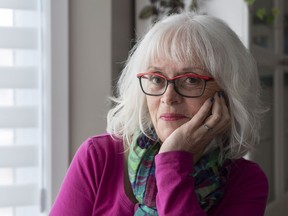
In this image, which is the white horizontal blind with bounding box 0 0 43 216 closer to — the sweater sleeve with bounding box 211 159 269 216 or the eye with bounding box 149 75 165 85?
the eye with bounding box 149 75 165 85

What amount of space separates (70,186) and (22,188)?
51cm

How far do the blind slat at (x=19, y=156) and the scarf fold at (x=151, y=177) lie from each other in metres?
0.59

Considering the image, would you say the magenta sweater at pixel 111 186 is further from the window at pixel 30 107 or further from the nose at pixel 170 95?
the window at pixel 30 107

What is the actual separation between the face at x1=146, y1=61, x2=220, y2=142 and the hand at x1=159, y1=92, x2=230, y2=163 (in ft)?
0.06

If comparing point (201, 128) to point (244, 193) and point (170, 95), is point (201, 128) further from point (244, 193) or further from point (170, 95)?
point (244, 193)

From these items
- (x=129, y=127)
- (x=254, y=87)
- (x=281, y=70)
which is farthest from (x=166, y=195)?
(x=281, y=70)

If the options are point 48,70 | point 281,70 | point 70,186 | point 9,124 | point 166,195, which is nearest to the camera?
point 166,195

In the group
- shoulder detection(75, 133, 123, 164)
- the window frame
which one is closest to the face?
shoulder detection(75, 133, 123, 164)

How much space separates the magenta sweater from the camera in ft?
4.32

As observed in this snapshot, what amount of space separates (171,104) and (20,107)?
2.50 ft

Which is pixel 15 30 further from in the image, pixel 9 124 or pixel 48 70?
pixel 9 124

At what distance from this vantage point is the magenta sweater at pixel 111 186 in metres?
1.32

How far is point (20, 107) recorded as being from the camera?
173 centimetres

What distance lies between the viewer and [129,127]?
142 cm
